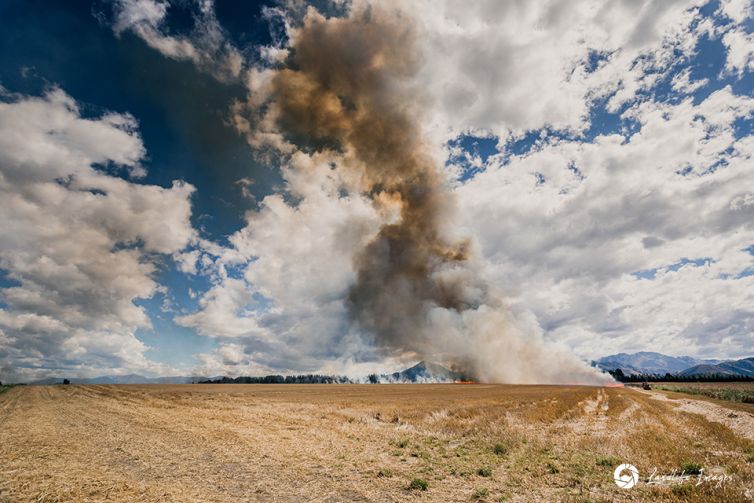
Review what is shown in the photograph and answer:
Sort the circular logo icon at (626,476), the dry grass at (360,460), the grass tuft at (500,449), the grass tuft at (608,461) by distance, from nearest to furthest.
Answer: the dry grass at (360,460)
the circular logo icon at (626,476)
the grass tuft at (608,461)
the grass tuft at (500,449)

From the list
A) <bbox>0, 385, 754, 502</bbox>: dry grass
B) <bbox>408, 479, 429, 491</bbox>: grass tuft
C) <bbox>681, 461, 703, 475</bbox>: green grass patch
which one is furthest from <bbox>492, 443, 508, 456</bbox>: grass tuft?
<bbox>681, 461, 703, 475</bbox>: green grass patch

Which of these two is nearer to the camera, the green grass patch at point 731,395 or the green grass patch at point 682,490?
the green grass patch at point 682,490

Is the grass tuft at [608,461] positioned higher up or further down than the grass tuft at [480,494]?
higher up

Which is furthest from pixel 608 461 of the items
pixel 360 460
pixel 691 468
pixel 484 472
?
pixel 360 460

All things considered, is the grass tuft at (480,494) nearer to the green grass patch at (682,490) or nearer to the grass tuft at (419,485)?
the grass tuft at (419,485)

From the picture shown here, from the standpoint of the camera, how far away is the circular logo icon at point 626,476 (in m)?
12.9

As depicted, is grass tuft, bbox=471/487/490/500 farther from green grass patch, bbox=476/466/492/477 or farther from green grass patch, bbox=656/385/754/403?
green grass patch, bbox=656/385/754/403

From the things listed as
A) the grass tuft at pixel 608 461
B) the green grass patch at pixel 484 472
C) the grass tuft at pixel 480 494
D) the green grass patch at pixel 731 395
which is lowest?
the grass tuft at pixel 480 494

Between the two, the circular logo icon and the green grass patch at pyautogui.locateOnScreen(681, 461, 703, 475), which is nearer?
the circular logo icon

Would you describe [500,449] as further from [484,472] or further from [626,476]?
[626,476]

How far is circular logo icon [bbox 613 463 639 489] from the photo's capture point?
12.9 meters

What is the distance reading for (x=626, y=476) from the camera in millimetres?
13672

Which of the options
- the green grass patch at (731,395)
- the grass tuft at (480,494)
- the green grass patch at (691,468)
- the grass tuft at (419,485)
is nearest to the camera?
the grass tuft at (480,494)

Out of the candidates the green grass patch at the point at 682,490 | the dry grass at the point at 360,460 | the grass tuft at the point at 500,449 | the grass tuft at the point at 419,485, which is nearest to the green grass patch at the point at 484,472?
the dry grass at the point at 360,460
